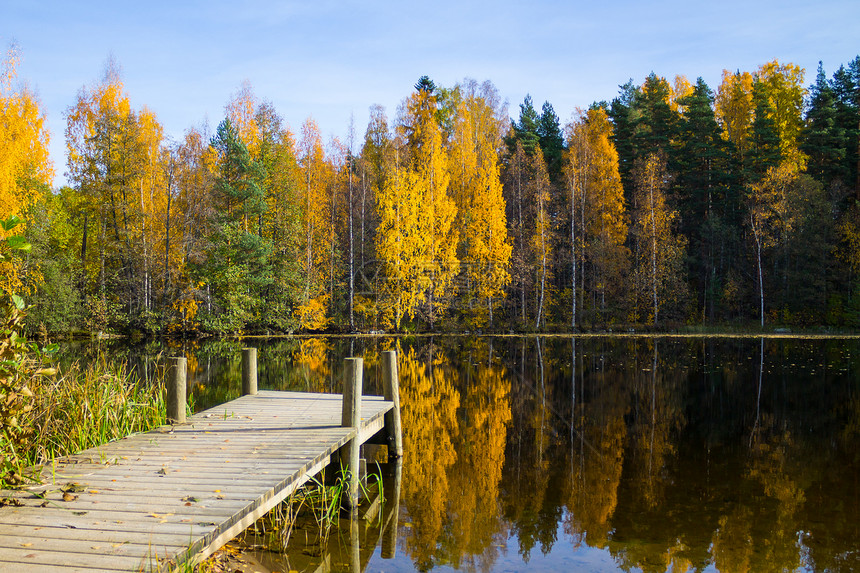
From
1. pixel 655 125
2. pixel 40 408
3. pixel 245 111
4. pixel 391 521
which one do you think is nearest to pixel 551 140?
pixel 655 125

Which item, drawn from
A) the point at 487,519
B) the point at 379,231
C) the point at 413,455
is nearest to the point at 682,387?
the point at 413,455

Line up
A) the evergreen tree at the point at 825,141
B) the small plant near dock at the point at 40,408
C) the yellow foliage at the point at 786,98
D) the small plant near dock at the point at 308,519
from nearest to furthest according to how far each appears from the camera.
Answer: the small plant near dock at the point at 40,408 < the small plant near dock at the point at 308,519 < the evergreen tree at the point at 825,141 < the yellow foliage at the point at 786,98

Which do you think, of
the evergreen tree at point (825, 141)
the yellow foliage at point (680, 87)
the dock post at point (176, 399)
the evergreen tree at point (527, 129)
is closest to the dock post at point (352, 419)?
the dock post at point (176, 399)

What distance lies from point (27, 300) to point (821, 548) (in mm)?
27797

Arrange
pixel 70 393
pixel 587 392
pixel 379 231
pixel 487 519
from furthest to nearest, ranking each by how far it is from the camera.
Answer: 1. pixel 379 231
2. pixel 587 392
3. pixel 70 393
4. pixel 487 519

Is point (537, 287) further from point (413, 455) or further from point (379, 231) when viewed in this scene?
point (413, 455)

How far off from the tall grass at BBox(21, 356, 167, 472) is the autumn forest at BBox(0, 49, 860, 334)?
18.4 meters

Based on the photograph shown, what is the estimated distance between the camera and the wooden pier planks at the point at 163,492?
3.79 m

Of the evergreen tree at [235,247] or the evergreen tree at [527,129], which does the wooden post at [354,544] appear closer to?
the evergreen tree at [235,247]

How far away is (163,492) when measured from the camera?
484 centimetres

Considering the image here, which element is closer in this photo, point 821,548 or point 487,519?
point 821,548

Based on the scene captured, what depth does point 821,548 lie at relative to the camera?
5.82 meters

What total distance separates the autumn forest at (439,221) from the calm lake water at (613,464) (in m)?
10.3

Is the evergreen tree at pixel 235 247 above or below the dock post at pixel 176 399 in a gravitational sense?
above
